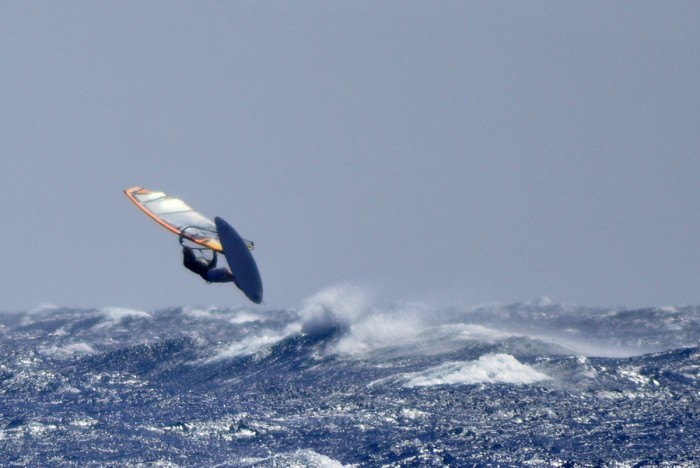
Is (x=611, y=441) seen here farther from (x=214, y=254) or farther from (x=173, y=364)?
(x=173, y=364)

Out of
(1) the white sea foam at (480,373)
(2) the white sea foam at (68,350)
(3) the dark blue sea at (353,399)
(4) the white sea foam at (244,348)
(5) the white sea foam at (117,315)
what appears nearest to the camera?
(3) the dark blue sea at (353,399)

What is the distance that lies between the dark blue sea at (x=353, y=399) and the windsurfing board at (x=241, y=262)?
521 cm

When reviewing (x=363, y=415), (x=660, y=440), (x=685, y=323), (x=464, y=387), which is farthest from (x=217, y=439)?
(x=685, y=323)

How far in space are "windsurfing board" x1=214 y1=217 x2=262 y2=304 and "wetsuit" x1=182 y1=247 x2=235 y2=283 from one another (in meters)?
0.37

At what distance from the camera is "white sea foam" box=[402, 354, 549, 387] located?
39719mm

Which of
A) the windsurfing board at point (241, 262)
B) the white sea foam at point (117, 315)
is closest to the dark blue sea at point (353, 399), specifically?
the windsurfing board at point (241, 262)

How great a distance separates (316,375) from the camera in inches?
1757

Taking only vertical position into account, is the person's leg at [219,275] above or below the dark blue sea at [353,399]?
above

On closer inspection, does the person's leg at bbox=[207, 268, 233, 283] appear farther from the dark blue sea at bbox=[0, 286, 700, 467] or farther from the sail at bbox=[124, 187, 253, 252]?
the dark blue sea at bbox=[0, 286, 700, 467]

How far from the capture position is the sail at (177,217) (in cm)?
3175

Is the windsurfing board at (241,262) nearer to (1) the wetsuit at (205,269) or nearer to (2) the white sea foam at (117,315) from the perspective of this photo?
(1) the wetsuit at (205,269)

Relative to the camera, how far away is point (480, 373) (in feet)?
134

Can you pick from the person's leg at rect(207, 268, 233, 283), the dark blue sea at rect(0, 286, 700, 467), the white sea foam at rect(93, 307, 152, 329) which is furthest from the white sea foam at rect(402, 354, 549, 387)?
the white sea foam at rect(93, 307, 152, 329)

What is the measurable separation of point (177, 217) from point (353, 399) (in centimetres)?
999
